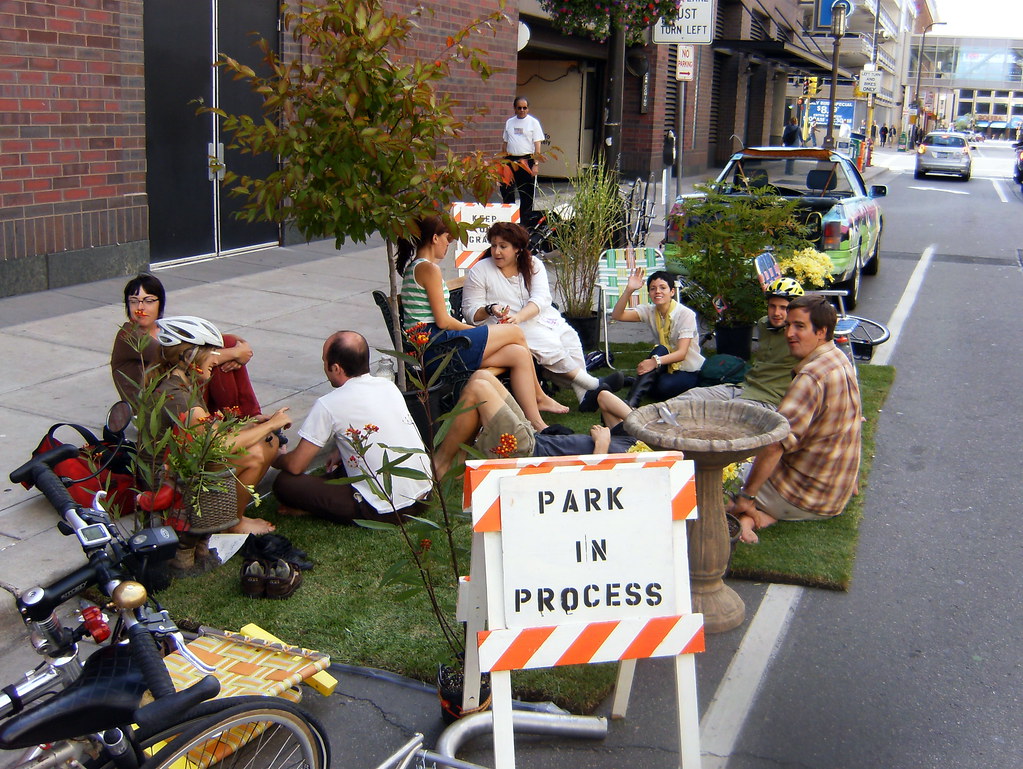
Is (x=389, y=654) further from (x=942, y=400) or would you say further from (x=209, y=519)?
(x=942, y=400)

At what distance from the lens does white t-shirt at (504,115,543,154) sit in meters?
15.3

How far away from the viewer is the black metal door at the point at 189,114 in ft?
33.7

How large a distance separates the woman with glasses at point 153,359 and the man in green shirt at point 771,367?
2.66m

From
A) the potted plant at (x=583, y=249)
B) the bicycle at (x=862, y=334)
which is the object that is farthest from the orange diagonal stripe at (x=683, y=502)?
the potted plant at (x=583, y=249)

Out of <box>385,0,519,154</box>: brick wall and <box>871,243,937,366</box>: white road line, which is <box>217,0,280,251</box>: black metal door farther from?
<box>871,243,937,366</box>: white road line

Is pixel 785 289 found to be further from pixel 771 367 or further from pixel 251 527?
pixel 251 527

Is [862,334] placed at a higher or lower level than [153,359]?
lower

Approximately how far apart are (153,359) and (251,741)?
8.57ft

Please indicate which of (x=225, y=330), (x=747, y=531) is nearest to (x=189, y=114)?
(x=225, y=330)

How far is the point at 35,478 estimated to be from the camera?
2.89 metres

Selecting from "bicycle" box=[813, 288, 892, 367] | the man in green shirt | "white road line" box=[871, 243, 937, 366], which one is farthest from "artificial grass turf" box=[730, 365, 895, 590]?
"white road line" box=[871, 243, 937, 366]

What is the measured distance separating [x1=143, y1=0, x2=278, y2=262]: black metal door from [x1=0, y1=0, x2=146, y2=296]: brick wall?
1.86 feet

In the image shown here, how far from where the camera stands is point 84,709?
2504mm

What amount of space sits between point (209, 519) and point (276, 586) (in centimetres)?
46
